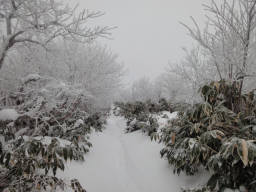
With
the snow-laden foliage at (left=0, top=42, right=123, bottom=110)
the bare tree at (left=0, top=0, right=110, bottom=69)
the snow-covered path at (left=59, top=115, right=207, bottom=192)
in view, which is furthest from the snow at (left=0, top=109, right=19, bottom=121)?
the bare tree at (left=0, top=0, right=110, bottom=69)

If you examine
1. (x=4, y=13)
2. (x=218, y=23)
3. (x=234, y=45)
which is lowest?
(x=234, y=45)

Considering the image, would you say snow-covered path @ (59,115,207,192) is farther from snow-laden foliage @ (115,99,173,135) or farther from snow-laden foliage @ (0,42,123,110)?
snow-laden foliage @ (0,42,123,110)

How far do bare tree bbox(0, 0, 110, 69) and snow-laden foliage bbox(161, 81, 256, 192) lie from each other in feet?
8.00

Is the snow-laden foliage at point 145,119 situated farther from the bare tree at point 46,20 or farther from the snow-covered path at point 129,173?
the bare tree at point 46,20

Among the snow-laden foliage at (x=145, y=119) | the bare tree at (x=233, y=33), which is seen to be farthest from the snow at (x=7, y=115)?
the snow-laden foliage at (x=145, y=119)

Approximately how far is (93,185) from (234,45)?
3.35m

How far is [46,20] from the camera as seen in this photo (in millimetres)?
3465

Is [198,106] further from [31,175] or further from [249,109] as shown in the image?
[31,175]

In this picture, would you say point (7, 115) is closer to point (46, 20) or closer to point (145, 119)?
point (46, 20)

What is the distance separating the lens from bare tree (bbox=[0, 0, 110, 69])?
2.96 metres

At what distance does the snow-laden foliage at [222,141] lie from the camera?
163 centimetres

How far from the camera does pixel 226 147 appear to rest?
160 cm

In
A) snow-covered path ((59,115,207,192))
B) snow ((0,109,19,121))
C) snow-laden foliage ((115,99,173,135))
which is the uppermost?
snow ((0,109,19,121))

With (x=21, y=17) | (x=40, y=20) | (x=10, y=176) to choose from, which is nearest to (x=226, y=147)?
(x=10, y=176)
